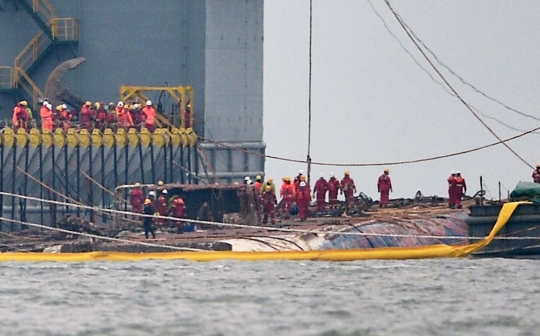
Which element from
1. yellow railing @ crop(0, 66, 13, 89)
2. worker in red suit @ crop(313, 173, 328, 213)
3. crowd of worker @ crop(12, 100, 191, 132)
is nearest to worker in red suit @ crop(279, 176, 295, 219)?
worker in red suit @ crop(313, 173, 328, 213)

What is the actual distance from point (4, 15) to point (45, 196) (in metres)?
7.37

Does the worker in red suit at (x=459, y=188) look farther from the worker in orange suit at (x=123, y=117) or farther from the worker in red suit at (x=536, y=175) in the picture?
the worker in orange suit at (x=123, y=117)

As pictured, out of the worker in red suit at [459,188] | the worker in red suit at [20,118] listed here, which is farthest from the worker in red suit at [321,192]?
the worker in red suit at [20,118]

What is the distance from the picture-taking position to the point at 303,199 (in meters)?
44.2

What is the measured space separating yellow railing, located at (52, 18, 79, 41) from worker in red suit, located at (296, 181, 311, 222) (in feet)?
41.1

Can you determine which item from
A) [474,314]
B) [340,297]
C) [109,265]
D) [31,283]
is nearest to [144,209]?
[109,265]

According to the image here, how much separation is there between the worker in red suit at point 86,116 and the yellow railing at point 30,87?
4.82 m

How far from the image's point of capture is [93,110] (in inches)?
1986

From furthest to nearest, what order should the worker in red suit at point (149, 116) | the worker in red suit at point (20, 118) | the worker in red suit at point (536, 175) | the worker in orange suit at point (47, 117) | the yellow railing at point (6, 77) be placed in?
the yellow railing at point (6, 77) → the worker in red suit at point (20, 118) → the worker in red suit at point (149, 116) → the worker in orange suit at point (47, 117) → the worker in red suit at point (536, 175)

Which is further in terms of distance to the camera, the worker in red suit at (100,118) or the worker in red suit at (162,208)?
the worker in red suit at (100,118)

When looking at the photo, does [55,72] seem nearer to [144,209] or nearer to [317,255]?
[144,209]

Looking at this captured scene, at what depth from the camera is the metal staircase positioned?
54.2 meters

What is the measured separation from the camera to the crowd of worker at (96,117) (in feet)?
164

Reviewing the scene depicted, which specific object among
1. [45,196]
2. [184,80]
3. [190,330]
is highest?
[184,80]
